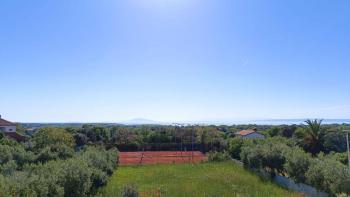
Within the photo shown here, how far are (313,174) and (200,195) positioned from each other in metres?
6.37

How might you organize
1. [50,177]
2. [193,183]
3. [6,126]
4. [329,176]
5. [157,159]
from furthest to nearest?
[6,126], [157,159], [193,183], [329,176], [50,177]

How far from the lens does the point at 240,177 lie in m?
30.5

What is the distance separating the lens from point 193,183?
27.5 meters

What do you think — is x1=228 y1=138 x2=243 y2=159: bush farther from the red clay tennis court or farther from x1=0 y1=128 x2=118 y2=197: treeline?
x1=0 y1=128 x2=118 y2=197: treeline

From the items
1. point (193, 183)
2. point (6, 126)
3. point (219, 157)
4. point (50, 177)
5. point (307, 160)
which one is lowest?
point (193, 183)

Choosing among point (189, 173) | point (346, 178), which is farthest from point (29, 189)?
Answer: point (189, 173)

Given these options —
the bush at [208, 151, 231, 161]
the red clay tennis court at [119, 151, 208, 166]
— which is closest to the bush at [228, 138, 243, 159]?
the bush at [208, 151, 231, 161]

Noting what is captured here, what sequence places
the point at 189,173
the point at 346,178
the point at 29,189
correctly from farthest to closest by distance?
the point at 189,173, the point at 346,178, the point at 29,189

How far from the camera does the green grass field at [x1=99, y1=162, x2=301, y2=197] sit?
77.4 feet

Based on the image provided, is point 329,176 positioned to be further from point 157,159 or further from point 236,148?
point 157,159

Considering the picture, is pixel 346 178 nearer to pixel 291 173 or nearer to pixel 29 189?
pixel 291 173

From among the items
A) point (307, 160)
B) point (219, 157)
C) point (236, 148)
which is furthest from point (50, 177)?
point (236, 148)

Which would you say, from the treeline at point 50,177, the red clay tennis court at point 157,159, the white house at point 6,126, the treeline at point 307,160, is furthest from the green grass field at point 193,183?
the white house at point 6,126

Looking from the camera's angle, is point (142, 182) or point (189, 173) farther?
point (189, 173)
